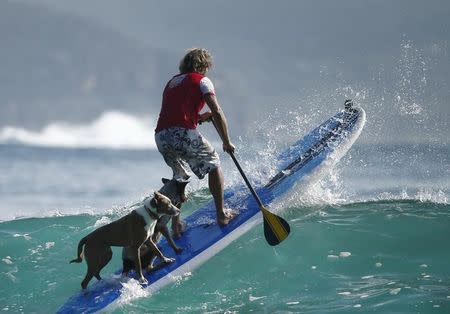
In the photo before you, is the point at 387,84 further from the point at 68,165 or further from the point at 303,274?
the point at 303,274

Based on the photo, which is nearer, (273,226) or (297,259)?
(273,226)

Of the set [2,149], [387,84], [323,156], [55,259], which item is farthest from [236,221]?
[387,84]

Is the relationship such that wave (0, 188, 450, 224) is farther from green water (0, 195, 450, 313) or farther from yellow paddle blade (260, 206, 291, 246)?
yellow paddle blade (260, 206, 291, 246)

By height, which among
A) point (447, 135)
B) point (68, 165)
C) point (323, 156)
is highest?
point (68, 165)

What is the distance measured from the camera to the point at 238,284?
19.1ft

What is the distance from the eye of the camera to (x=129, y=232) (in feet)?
16.8

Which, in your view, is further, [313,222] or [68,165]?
[68,165]

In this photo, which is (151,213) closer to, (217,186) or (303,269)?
(217,186)

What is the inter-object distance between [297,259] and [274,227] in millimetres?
639

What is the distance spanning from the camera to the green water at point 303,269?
17.5 ft

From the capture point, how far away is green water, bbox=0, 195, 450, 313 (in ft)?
17.5

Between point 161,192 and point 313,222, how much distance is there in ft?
6.91

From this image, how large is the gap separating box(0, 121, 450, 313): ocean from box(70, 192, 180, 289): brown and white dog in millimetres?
335

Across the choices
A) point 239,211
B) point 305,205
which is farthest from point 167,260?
point 305,205
